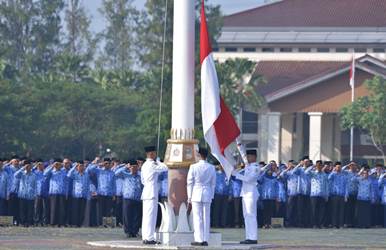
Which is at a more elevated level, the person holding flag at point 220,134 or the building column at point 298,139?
the building column at point 298,139

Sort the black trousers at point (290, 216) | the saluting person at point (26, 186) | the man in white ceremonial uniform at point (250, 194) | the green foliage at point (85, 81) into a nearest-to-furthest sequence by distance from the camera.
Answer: the man in white ceremonial uniform at point (250, 194)
the saluting person at point (26, 186)
the black trousers at point (290, 216)
the green foliage at point (85, 81)

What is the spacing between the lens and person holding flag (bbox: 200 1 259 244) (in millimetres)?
27719

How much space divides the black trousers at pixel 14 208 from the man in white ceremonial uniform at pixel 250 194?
8.02m

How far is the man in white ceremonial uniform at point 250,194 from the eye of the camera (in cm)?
2769

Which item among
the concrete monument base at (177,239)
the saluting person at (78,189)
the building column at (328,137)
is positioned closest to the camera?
the concrete monument base at (177,239)

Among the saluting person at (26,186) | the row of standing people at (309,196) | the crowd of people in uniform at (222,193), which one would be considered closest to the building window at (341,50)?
the crowd of people in uniform at (222,193)

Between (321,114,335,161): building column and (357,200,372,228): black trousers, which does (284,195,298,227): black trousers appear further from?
(321,114,335,161): building column

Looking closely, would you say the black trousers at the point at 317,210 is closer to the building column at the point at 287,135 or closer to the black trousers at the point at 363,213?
the black trousers at the point at 363,213

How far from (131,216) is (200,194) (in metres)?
3.36

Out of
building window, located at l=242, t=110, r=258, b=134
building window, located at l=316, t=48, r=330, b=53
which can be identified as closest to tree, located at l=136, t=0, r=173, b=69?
building window, located at l=242, t=110, r=258, b=134

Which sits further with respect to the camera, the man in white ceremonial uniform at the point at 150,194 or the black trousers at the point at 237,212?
the black trousers at the point at 237,212

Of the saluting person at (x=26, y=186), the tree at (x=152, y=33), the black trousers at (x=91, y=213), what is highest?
the tree at (x=152, y=33)

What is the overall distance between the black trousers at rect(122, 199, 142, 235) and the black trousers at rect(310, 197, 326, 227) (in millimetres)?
7350

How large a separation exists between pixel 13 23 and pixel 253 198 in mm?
70733
